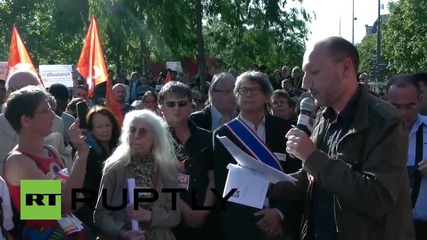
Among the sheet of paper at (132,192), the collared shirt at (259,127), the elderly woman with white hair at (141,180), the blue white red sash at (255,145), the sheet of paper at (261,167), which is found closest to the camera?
the sheet of paper at (261,167)

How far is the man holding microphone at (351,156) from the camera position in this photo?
316 cm

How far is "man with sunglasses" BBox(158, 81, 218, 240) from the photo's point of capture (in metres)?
5.55

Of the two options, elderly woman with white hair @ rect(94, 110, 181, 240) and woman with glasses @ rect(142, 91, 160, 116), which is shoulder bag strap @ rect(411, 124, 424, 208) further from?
woman with glasses @ rect(142, 91, 160, 116)

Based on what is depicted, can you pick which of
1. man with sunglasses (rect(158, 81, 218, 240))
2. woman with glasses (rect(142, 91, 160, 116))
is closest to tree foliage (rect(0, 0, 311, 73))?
woman with glasses (rect(142, 91, 160, 116))

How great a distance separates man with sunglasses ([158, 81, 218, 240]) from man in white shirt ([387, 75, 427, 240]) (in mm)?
1576

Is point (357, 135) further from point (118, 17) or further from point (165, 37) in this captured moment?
point (118, 17)

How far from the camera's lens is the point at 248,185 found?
13.3ft

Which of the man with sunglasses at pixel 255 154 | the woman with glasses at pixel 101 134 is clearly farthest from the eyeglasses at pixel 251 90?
the woman with glasses at pixel 101 134

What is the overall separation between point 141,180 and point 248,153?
823mm

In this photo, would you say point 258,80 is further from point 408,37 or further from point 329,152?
point 408,37

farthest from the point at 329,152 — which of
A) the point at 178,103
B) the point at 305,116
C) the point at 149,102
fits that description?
the point at 149,102

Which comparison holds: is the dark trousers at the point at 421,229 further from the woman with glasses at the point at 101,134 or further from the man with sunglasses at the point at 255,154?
the woman with glasses at the point at 101,134

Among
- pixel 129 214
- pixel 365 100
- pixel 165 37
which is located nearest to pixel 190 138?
pixel 129 214

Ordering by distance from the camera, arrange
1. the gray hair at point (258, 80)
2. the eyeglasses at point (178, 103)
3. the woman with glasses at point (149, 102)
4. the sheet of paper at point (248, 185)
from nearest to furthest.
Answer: the sheet of paper at point (248, 185) < the gray hair at point (258, 80) < the eyeglasses at point (178, 103) < the woman with glasses at point (149, 102)
